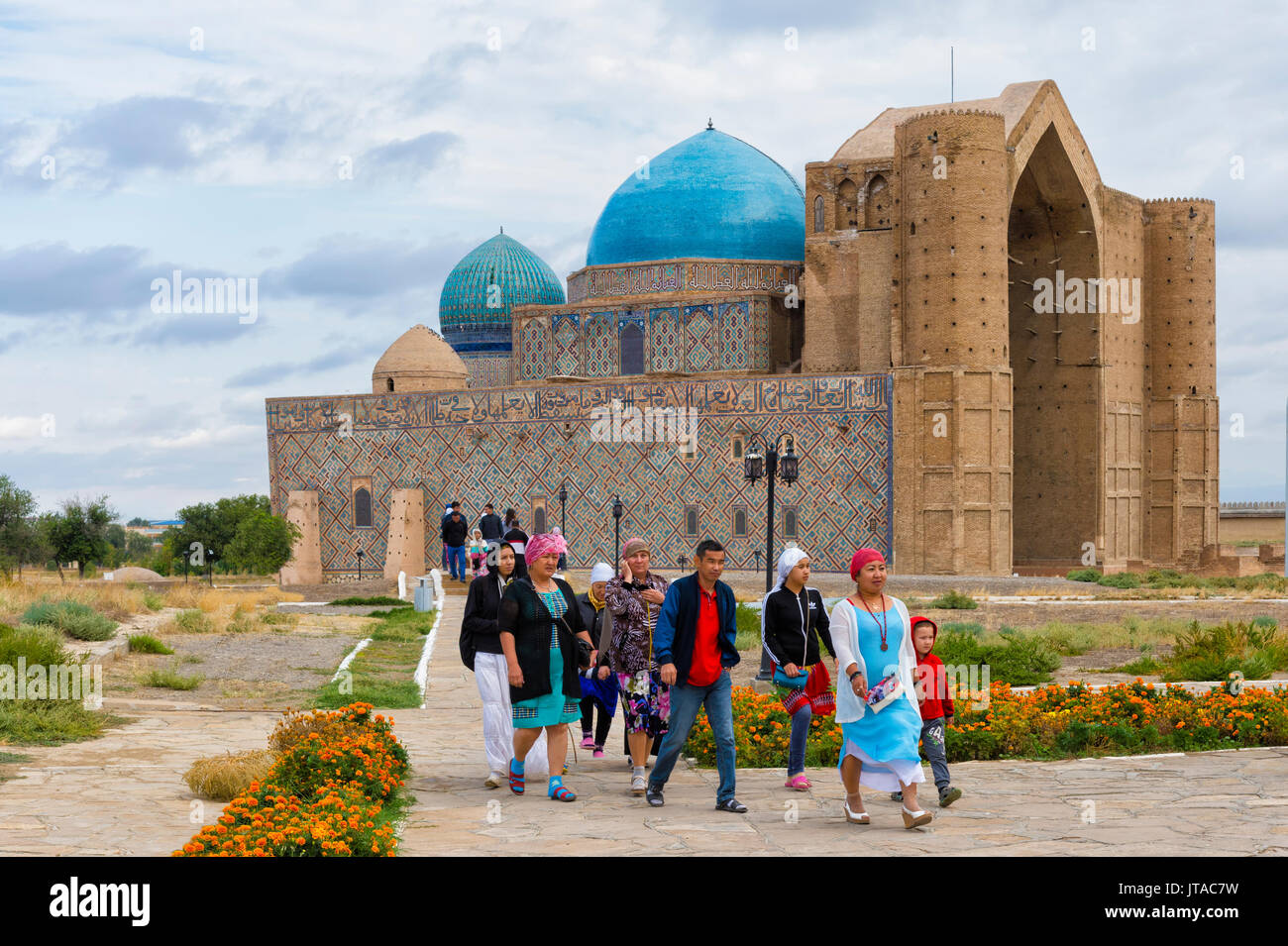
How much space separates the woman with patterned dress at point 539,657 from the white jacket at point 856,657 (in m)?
1.64

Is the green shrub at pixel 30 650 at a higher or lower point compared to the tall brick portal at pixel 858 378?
lower

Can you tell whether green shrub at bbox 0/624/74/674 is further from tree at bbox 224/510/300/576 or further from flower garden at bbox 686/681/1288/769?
tree at bbox 224/510/300/576

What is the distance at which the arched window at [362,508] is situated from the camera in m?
39.6

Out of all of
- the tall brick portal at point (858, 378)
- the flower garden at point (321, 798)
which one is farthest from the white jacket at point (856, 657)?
the tall brick portal at point (858, 378)

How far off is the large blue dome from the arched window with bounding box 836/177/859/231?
3.62m

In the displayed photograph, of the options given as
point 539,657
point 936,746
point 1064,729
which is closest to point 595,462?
point 1064,729

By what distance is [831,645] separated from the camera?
7.32 m

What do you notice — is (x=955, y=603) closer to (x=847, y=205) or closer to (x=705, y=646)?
(x=847, y=205)

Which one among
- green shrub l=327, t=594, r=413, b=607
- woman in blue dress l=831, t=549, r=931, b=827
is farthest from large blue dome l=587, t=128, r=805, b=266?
woman in blue dress l=831, t=549, r=931, b=827

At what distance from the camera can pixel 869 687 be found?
7.02 meters
